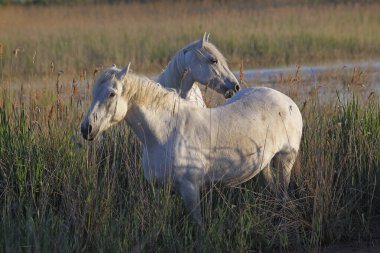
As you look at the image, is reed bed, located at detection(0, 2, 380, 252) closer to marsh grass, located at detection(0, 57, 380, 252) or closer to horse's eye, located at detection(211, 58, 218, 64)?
marsh grass, located at detection(0, 57, 380, 252)

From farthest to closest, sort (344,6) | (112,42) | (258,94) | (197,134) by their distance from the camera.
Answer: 1. (344,6)
2. (112,42)
3. (258,94)
4. (197,134)

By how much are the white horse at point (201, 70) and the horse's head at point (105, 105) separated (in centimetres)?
183

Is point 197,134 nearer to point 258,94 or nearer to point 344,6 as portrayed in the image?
point 258,94

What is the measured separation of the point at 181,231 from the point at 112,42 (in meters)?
13.1

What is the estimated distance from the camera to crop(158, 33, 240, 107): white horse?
21.4 ft

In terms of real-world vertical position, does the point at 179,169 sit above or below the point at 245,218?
above

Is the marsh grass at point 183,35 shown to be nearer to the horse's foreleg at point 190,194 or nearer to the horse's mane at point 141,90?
the horse's mane at point 141,90

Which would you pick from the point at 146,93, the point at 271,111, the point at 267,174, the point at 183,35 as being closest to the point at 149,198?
the point at 146,93

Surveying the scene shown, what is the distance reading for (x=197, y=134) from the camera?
4.96 m

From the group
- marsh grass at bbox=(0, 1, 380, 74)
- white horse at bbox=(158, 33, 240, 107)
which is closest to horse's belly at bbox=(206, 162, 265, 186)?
white horse at bbox=(158, 33, 240, 107)

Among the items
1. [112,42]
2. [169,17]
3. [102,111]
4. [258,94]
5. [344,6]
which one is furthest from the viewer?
[344,6]

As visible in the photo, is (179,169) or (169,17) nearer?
(179,169)

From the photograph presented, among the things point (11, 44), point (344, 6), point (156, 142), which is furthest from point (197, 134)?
point (344, 6)

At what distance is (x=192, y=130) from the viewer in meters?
4.96
